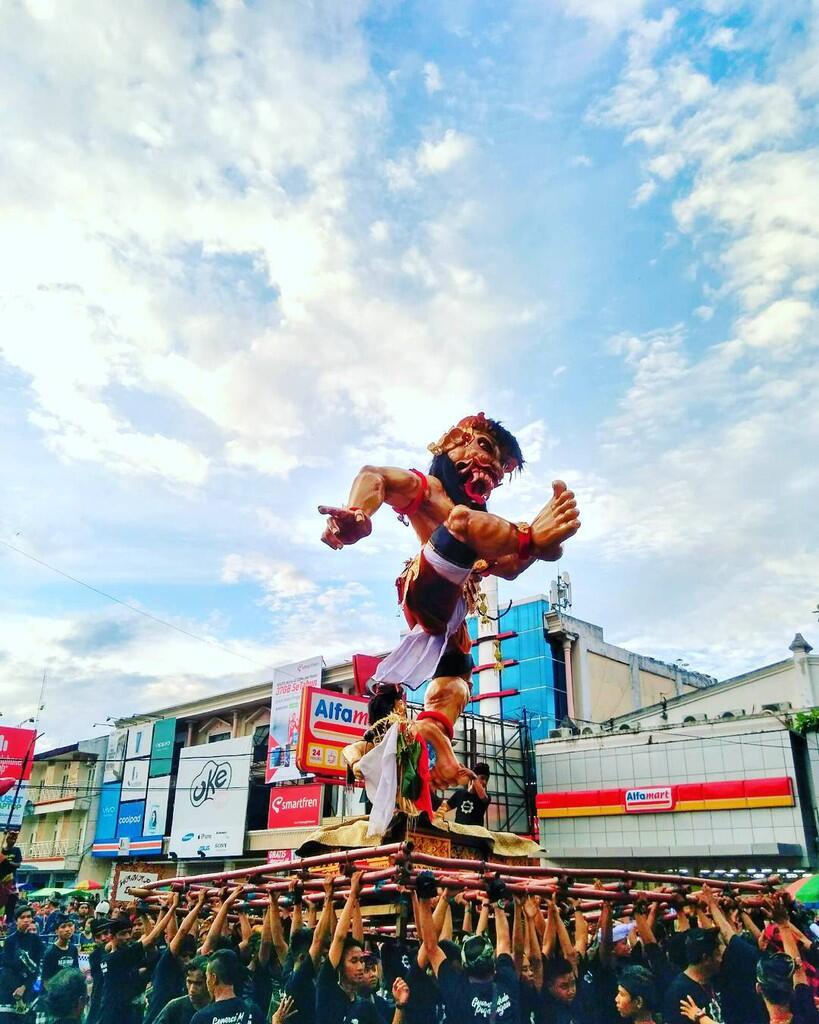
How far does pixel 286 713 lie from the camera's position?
89.7 feet

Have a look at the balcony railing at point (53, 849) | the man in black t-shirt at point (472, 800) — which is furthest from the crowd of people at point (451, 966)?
the balcony railing at point (53, 849)

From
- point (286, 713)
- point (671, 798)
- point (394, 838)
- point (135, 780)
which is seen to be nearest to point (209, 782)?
point (286, 713)

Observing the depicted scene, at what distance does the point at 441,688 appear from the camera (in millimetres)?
6812

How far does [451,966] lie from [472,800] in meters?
4.57

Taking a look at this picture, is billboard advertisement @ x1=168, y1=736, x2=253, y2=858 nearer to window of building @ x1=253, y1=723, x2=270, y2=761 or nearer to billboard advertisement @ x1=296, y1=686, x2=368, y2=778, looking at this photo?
window of building @ x1=253, y1=723, x2=270, y2=761

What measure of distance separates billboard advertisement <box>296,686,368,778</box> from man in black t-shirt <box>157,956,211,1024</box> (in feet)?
46.2

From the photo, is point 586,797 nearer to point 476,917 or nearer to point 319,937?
point 476,917

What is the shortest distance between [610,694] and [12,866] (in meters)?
20.8

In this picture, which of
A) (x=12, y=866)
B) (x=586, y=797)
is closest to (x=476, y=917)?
(x=12, y=866)

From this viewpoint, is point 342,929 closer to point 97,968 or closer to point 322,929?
point 322,929

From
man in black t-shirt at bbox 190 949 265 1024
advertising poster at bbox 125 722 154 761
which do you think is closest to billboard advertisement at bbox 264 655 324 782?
advertising poster at bbox 125 722 154 761

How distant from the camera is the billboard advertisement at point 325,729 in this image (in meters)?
19.5

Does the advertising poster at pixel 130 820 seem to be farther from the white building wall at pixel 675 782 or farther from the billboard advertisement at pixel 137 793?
the white building wall at pixel 675 782

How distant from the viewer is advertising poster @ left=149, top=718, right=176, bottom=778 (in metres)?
31.6
